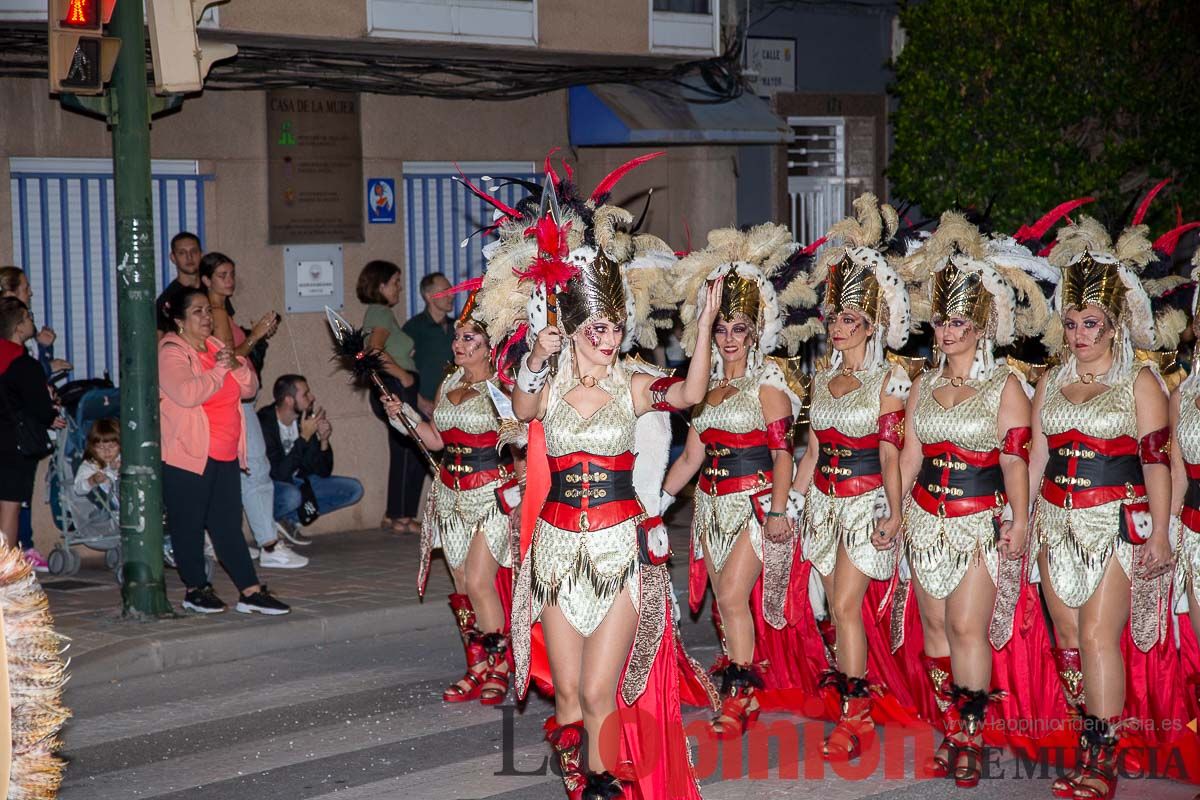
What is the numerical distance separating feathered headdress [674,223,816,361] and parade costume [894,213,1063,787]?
0.76 m

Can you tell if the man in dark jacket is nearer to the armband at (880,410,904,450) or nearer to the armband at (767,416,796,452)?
the armband at (767,416,796,452)

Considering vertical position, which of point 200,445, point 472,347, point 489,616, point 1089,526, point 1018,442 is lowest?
point 489,616

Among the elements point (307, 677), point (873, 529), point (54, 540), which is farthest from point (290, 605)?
point (873, 529)

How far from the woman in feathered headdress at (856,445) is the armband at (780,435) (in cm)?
12

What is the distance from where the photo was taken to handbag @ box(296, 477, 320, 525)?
11.8m

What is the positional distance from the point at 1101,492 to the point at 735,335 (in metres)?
1.88

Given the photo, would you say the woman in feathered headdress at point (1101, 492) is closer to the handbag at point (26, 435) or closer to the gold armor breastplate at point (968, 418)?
the gold armor breastplate at point (968, 418)

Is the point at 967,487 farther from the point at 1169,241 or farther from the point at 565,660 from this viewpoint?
the point at 565,660

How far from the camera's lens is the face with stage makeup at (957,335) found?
23.6 feet

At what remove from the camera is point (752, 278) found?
7793 mm

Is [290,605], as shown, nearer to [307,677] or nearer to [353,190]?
[307,677]

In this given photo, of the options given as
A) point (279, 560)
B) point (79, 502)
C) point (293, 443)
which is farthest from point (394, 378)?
point (79, 502)

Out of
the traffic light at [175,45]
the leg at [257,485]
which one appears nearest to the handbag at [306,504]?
the leg at [257,485]

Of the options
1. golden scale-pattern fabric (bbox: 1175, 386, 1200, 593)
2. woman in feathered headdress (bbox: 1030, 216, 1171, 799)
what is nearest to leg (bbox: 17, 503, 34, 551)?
woman in feathered headdress (bbox: 1030, 216, 1171, 799)
